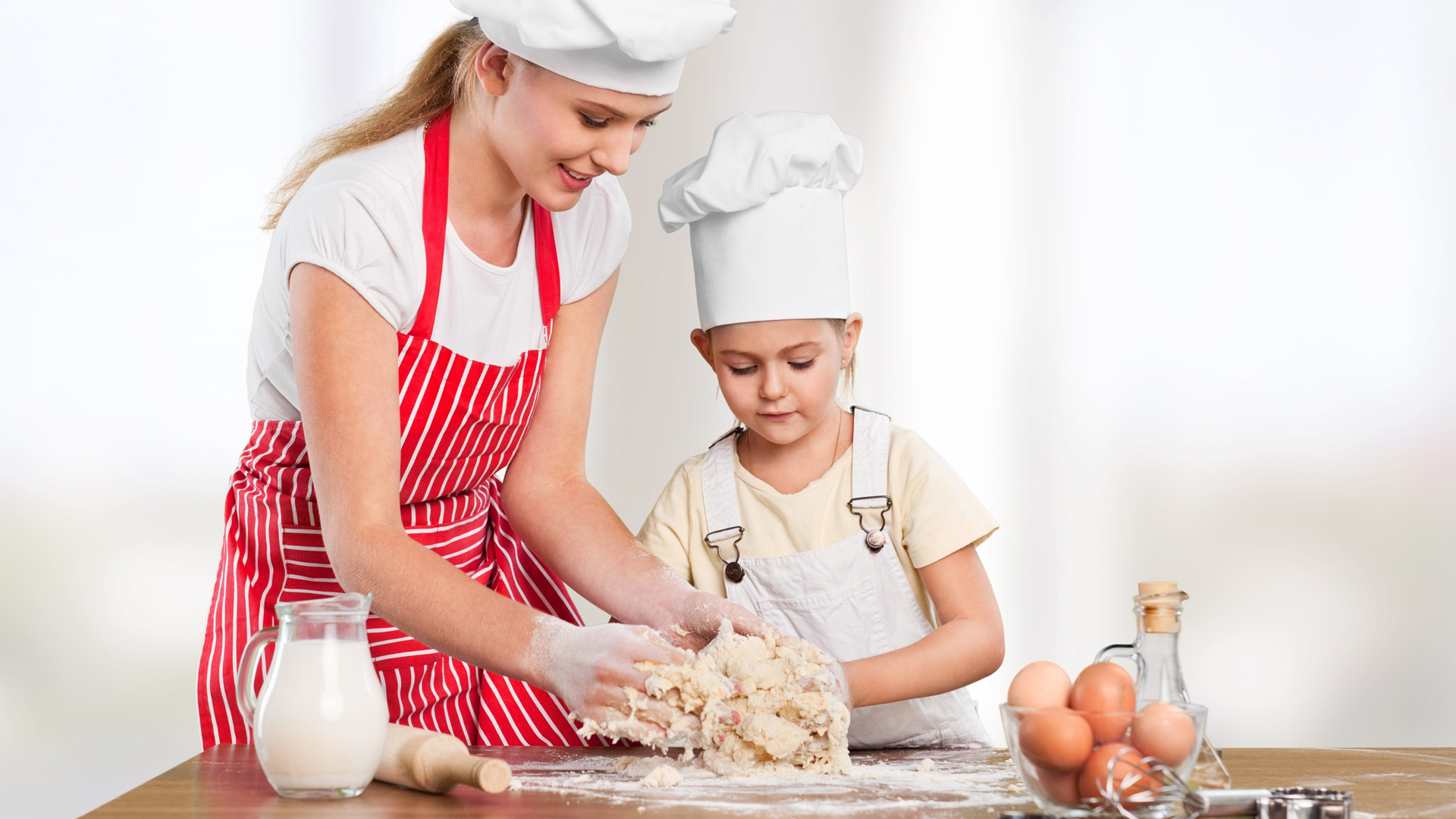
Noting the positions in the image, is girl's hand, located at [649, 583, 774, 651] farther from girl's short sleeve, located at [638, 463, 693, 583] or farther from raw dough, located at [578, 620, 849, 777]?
girl's short sleeve, located at [638, 463, 693, 583]

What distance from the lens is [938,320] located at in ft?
8.60

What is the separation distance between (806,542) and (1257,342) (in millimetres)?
1564

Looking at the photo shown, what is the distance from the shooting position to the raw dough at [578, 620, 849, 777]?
3.37ft

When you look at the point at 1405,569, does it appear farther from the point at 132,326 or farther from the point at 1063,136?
the point at 132,326

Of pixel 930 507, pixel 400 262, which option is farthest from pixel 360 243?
pixel 930 507

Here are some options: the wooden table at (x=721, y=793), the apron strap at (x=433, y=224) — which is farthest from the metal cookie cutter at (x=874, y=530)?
the apron strap at (x=433, y=224)

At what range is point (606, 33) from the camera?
44.8 inches

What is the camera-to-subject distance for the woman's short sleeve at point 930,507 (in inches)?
56.6

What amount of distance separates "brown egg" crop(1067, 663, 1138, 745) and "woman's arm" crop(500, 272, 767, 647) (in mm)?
547

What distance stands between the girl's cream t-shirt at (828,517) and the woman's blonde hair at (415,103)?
1.90 feet

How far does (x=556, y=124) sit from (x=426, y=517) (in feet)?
1.62

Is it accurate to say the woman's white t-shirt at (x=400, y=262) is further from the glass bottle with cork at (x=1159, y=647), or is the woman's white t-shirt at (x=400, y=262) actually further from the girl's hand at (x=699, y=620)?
the glass bottle with cork at (x=1159, y=647)

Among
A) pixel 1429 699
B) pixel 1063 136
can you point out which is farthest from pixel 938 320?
pixel 1429 699

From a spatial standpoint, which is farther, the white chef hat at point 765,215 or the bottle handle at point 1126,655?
the white chef hat at point 765,215
